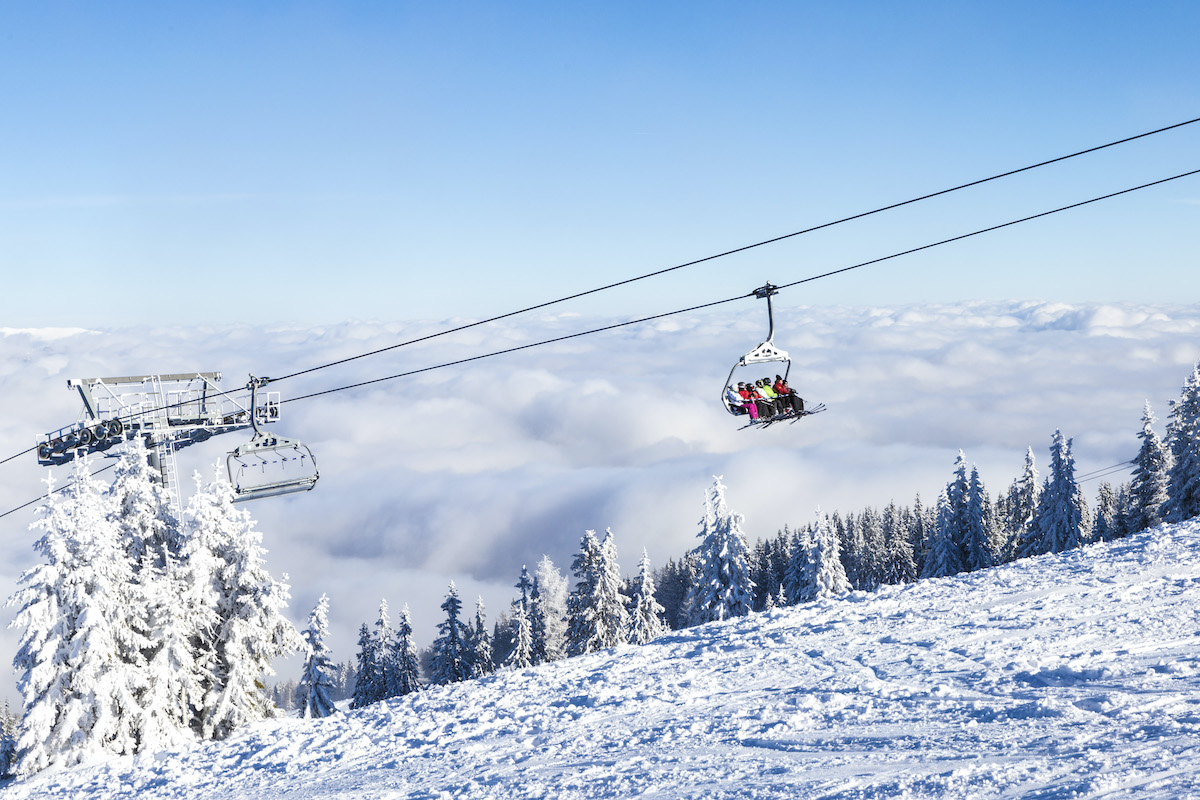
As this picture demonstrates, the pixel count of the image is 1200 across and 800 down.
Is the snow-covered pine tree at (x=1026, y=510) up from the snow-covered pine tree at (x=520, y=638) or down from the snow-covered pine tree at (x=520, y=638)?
up

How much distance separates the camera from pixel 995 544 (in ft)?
210

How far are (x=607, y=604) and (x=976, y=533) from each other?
90.2 feet

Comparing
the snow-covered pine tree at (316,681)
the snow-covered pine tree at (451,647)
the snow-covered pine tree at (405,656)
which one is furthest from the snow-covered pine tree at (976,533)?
the snow-covered pine tree at (316,681)

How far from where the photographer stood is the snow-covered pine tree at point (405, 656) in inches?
2141

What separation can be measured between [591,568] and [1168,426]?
33866mm

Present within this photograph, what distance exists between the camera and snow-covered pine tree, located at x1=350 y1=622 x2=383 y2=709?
180ft

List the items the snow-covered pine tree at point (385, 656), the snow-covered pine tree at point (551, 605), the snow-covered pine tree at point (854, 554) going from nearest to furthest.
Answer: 1. the snow-covered pine tree at point (385, 656)
2. the snow-covered pine tree at point (551, 605)
3. the snow-covered pine tree at point (854, 554)

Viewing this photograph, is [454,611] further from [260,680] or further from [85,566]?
[85,566]

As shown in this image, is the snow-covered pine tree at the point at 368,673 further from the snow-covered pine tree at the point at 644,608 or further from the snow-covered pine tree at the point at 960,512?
the snow-covered pine tree at the point at 960,512

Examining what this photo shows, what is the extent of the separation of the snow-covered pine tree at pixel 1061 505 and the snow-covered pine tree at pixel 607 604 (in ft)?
91.7

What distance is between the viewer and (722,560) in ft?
153

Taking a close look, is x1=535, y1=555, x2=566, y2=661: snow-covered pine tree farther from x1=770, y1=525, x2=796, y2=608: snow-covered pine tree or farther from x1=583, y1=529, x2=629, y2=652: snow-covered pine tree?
x1=770, y1=525, x2=796, y2=608: snow-covered pine tree

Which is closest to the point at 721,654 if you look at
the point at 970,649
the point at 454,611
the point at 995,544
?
the point at 970,649

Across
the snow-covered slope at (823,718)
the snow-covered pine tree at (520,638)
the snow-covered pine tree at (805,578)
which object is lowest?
the snow-covered pine tree at (520,638)
